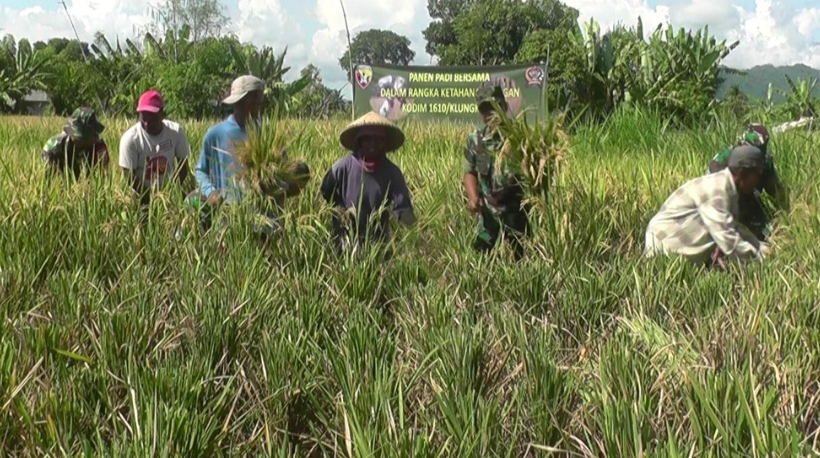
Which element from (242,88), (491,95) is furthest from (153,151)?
(491,95)

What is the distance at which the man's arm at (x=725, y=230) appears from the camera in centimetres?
341

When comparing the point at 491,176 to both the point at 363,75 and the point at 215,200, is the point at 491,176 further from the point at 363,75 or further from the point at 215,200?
the point at 363,75

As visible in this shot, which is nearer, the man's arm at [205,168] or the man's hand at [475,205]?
the man's arm at [205,168]

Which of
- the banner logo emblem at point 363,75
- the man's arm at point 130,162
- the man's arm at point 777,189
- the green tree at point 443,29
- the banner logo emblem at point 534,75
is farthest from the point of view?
the green tree at point 443,29

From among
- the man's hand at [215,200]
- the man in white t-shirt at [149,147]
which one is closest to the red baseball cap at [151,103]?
the man in white t-shirt at [149,147]

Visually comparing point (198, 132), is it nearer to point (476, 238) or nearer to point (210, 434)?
point (476, 238)

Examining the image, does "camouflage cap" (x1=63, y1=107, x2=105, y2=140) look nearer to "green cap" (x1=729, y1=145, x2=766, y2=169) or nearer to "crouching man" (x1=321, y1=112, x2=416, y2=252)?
"crouching man" (x1=321, y1=112, x2=416, y2=252)

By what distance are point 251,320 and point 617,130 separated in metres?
5.51

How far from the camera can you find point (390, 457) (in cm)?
154

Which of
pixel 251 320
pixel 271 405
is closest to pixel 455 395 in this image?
pixel 271 405

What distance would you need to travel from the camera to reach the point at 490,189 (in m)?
3.83

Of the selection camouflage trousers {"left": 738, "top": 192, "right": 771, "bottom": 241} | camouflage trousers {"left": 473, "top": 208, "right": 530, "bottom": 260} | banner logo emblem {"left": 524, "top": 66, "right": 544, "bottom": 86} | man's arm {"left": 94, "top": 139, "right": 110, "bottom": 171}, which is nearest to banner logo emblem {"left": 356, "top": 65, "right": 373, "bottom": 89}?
banner logo emblem {"left": 524, "top": 66, "right": 544, "bottom": 86}

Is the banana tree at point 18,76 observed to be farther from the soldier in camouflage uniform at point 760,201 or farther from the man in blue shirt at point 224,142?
the soldier in camouflage uniform at point 760,201

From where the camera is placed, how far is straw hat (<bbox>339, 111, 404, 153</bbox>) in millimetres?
3459
